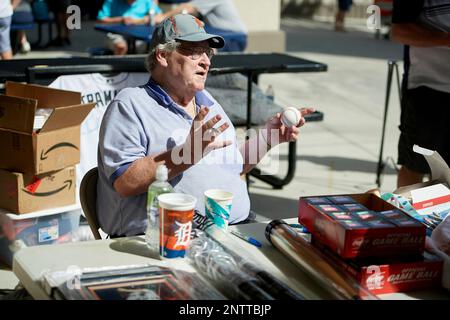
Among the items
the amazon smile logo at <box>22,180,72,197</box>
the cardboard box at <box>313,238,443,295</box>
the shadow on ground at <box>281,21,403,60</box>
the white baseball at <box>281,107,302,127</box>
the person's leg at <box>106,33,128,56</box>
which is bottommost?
the shadow on ground at <box>281,21,403,60</box>

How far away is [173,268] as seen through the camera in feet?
6.61

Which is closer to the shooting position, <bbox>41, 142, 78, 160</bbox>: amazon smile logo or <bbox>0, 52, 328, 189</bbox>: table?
<bbox>41, 142, 78, 160</bbox>: amazon smile logo

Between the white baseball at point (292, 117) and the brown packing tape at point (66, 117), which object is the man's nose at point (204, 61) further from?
the brown packing tape at point (66, 117)

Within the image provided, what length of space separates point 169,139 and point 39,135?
1119 mm

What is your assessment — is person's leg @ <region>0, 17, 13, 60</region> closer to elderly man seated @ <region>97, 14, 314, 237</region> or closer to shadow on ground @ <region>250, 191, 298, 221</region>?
shadow on ground @ <region>250, 191, 298, 221</region>

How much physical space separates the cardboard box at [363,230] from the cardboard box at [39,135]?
1.79 m

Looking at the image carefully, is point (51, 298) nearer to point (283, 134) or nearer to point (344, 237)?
point (344, 237)

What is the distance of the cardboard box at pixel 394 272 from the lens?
190cm

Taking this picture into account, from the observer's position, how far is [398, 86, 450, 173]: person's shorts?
3740mm

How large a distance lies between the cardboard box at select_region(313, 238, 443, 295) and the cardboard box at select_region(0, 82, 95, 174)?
1931 mm

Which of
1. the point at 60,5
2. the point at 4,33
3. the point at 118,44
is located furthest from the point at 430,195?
the point at 60,5

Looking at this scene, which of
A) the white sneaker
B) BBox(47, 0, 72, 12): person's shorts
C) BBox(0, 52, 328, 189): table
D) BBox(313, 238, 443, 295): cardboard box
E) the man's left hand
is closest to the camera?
BBox(313, 238, 443, 295): cardboard box

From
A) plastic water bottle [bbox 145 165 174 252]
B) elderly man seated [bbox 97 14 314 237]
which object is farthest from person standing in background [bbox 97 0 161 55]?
plastic water bottle [bbox 145 165 174 252]
